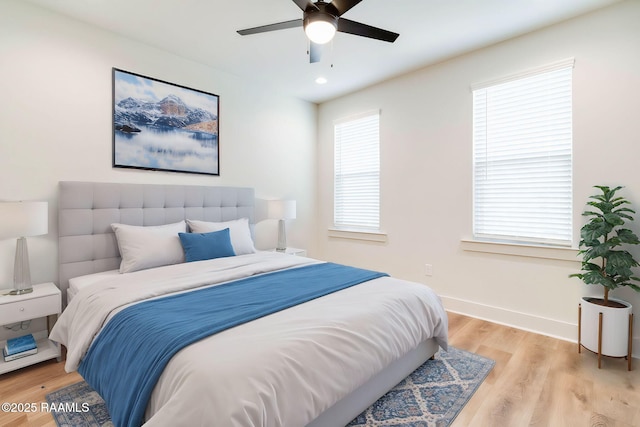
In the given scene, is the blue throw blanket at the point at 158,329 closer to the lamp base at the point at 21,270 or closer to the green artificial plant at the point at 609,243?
the lamp base at the point at 21,270

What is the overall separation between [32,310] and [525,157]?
419 centimetres

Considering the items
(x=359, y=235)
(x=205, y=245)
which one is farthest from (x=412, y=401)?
(x=359, y=235)

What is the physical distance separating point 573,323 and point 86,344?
3.61 m

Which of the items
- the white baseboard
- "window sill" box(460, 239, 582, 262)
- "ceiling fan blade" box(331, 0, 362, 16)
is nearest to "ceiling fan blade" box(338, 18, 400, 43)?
"ceiling fan blade" box(331, 0, 362, 16)

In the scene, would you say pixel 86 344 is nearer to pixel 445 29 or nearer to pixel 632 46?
pixel 445 29

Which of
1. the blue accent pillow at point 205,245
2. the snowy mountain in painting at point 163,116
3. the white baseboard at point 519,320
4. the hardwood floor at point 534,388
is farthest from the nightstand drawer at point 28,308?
the white baseboard at point 519,320

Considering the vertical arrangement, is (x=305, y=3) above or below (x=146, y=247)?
above

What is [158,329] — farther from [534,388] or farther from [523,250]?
[523,250]

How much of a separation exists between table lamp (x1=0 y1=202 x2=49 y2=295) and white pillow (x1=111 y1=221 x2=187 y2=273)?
538mm

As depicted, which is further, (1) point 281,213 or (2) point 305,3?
(1) point 281,213

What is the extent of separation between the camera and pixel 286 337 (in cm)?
142

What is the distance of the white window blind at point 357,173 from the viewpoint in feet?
13.8

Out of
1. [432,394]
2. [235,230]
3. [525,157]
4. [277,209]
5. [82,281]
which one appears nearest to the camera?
[432,394]

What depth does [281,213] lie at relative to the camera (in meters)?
3.99
